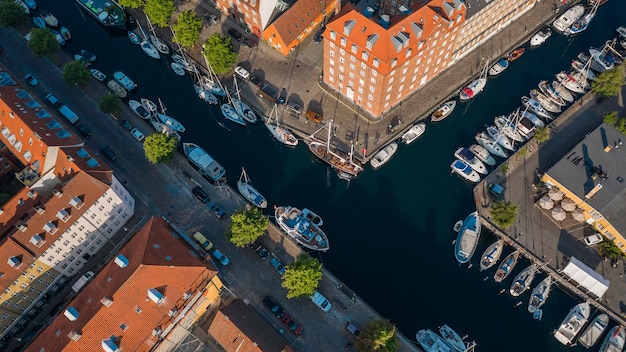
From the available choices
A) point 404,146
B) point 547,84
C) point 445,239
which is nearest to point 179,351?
point 445,239

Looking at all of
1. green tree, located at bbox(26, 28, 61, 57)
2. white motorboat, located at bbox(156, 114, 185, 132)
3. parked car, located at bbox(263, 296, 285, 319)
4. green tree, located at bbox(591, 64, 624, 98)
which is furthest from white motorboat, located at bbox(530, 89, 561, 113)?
green tree, located at bbox(26, 28, 61, 57)

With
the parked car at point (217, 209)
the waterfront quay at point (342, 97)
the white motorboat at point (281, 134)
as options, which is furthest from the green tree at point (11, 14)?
the parked car at point (217, 209)

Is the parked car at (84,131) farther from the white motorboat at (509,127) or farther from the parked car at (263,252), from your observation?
the white motorboat at (509,127)

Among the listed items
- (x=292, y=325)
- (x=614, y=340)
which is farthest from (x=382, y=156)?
(x=614, y=340)

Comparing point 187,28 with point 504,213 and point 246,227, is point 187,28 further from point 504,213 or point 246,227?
point 504,213

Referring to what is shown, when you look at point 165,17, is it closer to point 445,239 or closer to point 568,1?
point 445,239
